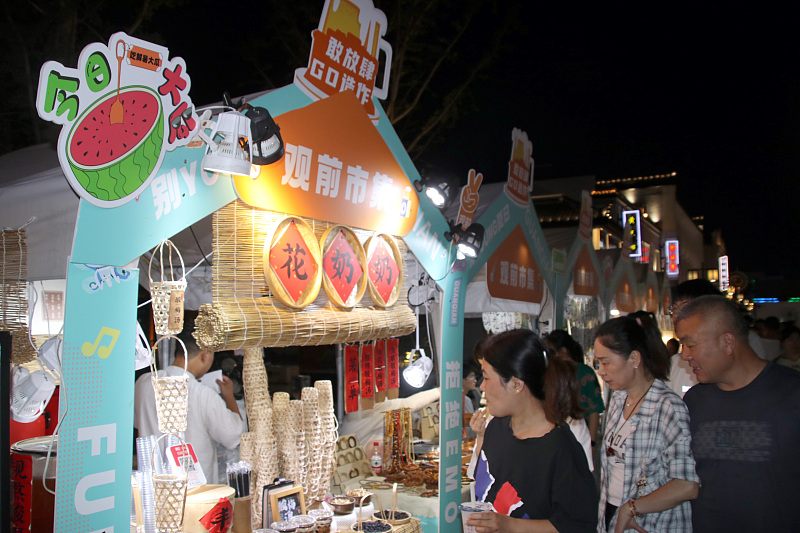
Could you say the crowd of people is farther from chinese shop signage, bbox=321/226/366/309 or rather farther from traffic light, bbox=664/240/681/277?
traffic light, bbox=664/240/681/277

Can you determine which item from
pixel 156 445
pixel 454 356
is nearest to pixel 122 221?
pixel 156 445

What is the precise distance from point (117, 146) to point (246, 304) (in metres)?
1.02

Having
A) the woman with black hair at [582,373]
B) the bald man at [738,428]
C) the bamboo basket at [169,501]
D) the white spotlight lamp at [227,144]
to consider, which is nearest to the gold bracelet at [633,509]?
the bald man at [738,428]

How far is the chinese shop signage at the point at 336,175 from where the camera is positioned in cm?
299

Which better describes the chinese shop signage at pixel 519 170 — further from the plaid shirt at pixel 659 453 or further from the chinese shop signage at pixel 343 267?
the plaid shirt at pixel 659 453

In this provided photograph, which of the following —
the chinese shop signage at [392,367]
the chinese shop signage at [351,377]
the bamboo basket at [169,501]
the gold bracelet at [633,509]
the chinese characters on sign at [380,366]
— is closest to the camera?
the bamboo basket at [169,501]

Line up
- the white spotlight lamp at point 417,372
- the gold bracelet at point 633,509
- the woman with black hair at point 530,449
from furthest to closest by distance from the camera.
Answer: the white spotlight lamp at point 417,372 < the gold bracelet at point 633,509 < the woman with black hair at point 530,449

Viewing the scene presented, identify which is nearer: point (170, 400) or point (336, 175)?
point (170, 400)

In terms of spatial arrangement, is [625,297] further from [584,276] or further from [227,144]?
[227,144]

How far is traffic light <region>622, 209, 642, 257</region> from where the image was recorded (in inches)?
472

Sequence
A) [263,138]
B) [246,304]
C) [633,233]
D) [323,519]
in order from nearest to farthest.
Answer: [263,138], [246,304], [323,519], [633,233]

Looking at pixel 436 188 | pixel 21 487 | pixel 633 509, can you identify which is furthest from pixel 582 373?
pixel 21 487

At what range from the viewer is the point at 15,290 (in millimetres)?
2936

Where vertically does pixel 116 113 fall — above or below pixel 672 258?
below
